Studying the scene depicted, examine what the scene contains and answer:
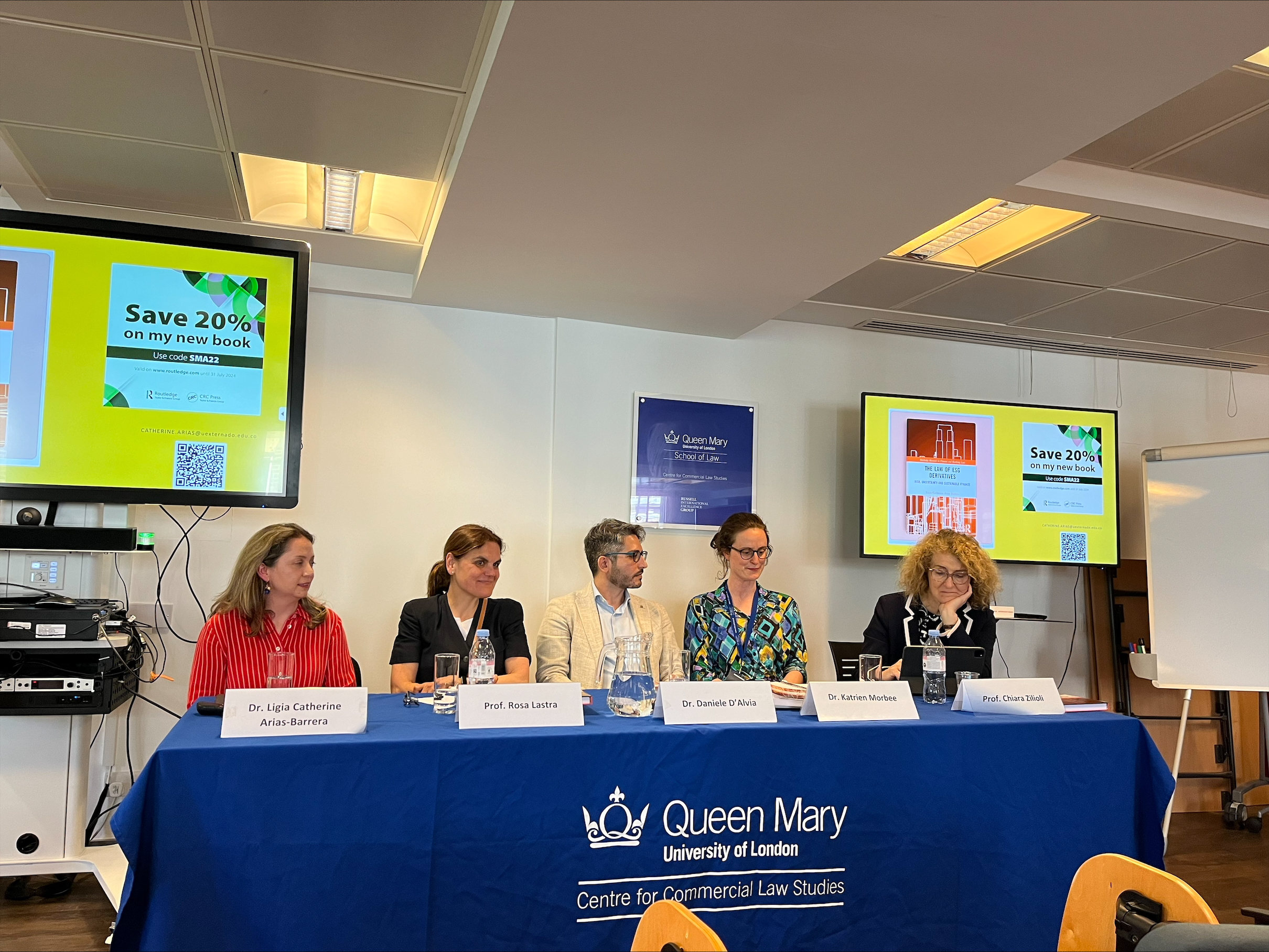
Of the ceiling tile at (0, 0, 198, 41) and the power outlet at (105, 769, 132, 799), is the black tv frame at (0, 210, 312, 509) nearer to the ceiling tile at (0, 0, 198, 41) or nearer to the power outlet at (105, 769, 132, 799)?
the ceiling tile at (0, 0, 198, 41)

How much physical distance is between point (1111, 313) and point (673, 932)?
183 inches

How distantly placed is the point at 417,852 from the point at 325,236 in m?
2.87

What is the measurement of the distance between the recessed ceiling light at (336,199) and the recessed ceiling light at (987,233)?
2.03 m

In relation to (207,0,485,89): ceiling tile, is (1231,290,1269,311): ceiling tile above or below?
below

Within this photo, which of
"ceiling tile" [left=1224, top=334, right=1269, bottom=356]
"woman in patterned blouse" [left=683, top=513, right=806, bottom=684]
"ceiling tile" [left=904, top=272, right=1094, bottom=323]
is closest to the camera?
"woman in patterned blouse" [left=683, top=513, right=806, bottom=684]

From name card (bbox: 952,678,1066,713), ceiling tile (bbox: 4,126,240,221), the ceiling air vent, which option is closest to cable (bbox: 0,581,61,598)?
ceiling tile (bbox: 4,126,240,221)

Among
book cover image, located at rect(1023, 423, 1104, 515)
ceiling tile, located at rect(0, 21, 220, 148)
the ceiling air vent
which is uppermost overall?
ceiling tile, located at rect(0, 21, 220, 148)

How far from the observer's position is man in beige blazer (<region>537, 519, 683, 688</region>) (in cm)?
338

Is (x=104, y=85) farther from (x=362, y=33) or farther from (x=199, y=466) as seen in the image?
(x=199, y=466)

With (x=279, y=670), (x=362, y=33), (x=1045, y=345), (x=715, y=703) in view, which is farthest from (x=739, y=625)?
(x=1045, y=345)

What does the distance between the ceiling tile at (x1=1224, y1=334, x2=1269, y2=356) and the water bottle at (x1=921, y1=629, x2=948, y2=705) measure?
150 inches

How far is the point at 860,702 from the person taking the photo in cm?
237

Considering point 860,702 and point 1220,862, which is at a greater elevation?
point 860,702

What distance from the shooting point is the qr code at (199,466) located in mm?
3389
